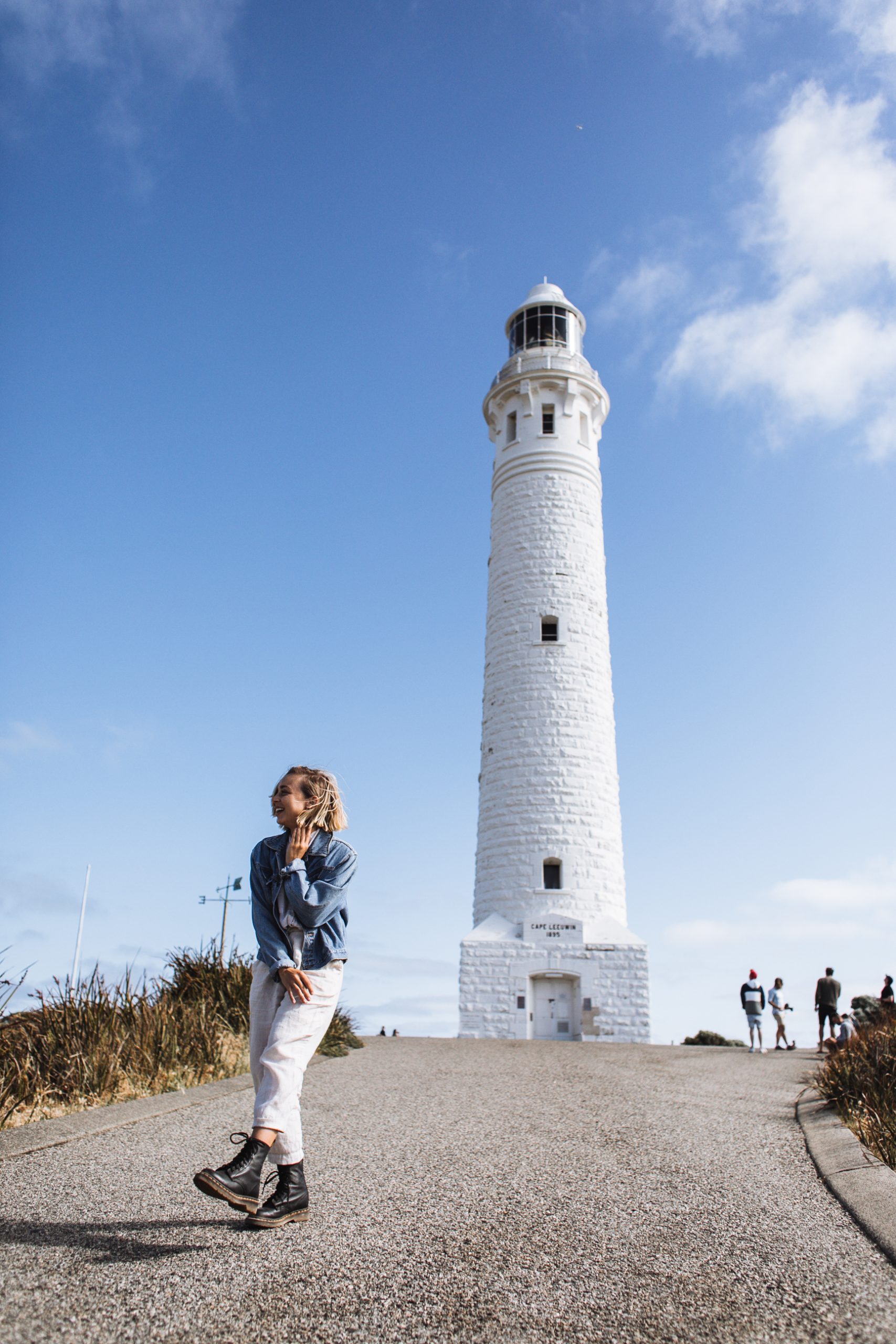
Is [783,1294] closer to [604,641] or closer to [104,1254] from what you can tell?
[104,1254]

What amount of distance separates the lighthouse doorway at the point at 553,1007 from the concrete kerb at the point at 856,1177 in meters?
13.0

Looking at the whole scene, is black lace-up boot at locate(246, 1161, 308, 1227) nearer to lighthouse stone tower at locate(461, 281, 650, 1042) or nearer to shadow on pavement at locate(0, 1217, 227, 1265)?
shadow on pavement at locate(0, 1217, 227, 1265)

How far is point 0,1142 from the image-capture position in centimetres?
553

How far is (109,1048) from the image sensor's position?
754 centimetres

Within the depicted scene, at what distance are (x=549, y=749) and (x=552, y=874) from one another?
279 cm

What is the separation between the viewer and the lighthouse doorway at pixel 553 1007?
66.1 ft

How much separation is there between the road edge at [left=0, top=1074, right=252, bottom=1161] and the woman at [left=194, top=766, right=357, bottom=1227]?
6.86 ft

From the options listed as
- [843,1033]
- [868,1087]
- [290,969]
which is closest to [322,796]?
[290,969]

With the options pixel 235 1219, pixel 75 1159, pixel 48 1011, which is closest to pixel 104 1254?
pixel 235 1219

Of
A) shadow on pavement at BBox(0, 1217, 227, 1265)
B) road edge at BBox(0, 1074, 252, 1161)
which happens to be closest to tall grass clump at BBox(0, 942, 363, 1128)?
road edge at BBox(0, 1074, 252, 1161)

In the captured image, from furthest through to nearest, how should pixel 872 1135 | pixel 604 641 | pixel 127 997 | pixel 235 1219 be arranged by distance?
pixel 604 641 → pixel 127 997 → pixel 872 1135 → pixel 235 1219

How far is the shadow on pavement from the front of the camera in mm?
3757

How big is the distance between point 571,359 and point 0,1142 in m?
23.6

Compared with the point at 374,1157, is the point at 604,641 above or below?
above
